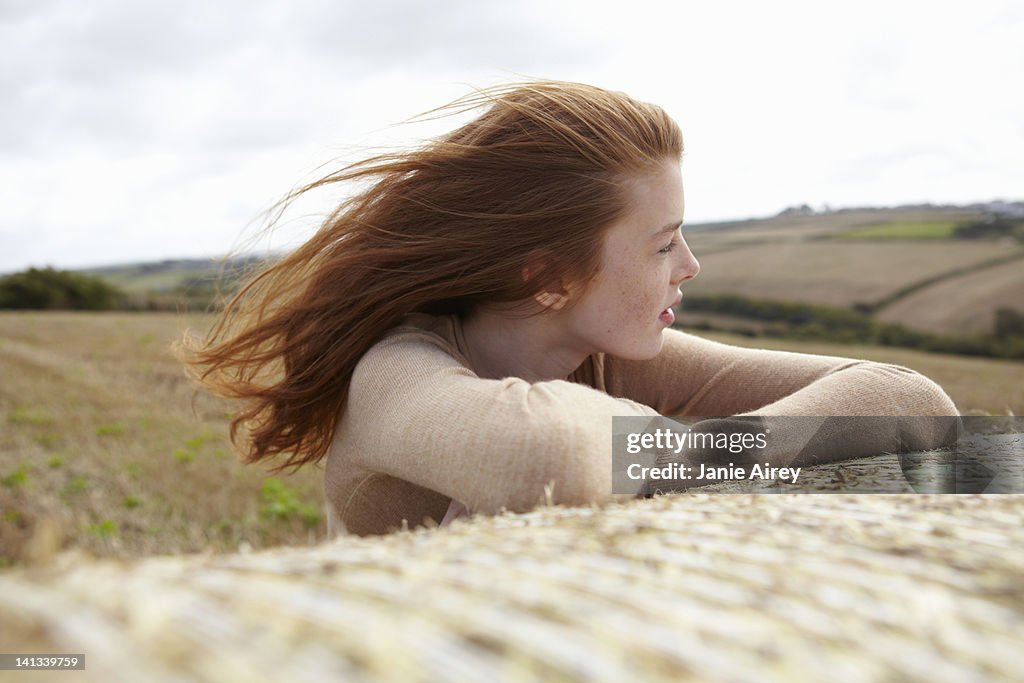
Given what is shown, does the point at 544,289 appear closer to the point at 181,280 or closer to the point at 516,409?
the point at 516,409

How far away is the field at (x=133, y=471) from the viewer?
543 cm

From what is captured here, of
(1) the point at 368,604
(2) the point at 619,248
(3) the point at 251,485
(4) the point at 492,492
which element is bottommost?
(3) the point at 251,485

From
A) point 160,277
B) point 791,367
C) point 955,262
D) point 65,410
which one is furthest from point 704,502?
point 160,277

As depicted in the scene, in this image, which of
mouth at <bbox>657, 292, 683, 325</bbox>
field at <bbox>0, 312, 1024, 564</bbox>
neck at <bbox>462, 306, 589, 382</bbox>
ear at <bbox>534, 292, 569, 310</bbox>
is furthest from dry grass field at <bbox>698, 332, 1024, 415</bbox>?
ear at <bbox>534, 292, 569, 310</bbox>

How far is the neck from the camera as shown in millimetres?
2787

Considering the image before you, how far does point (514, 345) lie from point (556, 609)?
1958mm

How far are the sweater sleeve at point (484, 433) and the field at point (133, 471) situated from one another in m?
0.98

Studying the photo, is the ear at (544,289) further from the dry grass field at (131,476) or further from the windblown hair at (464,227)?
the dry grass field at (131,476)

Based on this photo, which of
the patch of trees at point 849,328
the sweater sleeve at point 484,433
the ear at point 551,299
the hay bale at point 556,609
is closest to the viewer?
A: the hay bale at point 556,609

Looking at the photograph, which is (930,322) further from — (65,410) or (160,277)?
(160,277)

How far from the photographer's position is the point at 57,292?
42.3 meters

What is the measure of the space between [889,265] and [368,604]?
3432cm

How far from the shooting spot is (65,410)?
991 centimetres

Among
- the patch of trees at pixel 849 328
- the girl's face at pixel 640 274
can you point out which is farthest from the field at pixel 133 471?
the patch of trees at pixel 849 328
